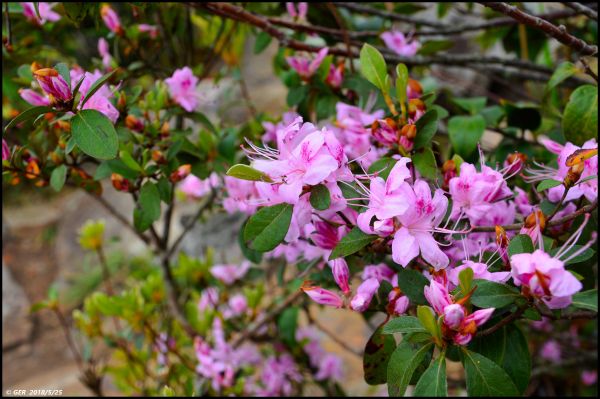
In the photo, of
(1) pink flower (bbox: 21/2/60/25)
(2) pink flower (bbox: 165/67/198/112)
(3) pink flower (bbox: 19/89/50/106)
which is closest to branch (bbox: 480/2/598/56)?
(2) pink flower (bbox: 165/67/198/112)

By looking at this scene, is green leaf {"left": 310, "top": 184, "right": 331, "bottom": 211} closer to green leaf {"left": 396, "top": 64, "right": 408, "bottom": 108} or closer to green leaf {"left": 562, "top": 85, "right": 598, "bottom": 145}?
green leaf {"left": 396, "top": 64, "right": 408, "bottom": 108}

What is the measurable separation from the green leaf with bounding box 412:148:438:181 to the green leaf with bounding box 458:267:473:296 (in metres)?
0.22

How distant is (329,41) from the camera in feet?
4.34

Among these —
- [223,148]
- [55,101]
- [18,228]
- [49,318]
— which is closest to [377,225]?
[55,101]

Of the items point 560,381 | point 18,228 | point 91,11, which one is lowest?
Answer: point 18,228

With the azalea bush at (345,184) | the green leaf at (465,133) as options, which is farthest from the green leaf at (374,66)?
the green leaf at (465,133)

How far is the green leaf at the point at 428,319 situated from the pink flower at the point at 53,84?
511 mm

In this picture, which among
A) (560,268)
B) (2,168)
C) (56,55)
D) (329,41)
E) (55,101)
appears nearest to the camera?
(560,268)

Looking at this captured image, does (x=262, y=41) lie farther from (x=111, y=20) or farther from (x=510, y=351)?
(x=510, y=351)

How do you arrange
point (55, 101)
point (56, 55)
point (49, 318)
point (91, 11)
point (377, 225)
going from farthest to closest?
point (49, 318) → point (56, 55) → point (91, 11) → point (55, 101) → point (377, 225)

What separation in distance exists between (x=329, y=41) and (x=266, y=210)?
76 cm

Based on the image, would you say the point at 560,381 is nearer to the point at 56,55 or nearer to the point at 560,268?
the point at 560,268

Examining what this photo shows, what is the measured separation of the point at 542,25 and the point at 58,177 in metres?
0.79

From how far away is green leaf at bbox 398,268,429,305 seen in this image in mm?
702
